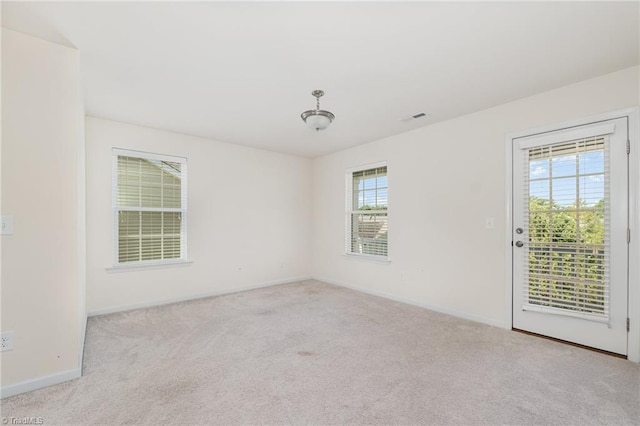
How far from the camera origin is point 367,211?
5.02m

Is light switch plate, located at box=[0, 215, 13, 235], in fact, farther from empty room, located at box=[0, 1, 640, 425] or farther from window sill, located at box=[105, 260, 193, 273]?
window sill, located at box=[105, 260, 193, 273]

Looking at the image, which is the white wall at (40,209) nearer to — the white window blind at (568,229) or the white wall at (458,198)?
the white wall at (458,198)

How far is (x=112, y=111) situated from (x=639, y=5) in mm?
4743

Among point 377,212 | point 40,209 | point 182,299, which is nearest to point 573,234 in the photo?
point 377,212

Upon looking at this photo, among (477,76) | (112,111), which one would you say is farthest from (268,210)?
(477,76)

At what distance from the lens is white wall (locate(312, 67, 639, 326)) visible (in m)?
2.94

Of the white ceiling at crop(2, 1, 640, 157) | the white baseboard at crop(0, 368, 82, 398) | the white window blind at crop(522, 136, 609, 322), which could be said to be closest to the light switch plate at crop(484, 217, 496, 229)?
the white window blind at crop(522, 136, 609, 322)

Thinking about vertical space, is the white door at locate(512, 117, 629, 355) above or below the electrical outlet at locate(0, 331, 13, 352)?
above

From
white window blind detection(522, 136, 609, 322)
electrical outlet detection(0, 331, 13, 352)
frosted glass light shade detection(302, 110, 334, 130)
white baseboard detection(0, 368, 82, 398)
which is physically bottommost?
white baseboard detection(0, 368, 82, 398)

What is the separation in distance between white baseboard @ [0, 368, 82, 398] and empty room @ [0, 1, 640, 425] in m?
0.01

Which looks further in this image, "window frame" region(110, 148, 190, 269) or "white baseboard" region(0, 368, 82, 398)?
"window frame" region(110, 148, 190, 269)

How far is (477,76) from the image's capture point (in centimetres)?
268

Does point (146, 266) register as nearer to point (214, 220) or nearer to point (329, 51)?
point (214, 220)

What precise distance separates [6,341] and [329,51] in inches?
121
